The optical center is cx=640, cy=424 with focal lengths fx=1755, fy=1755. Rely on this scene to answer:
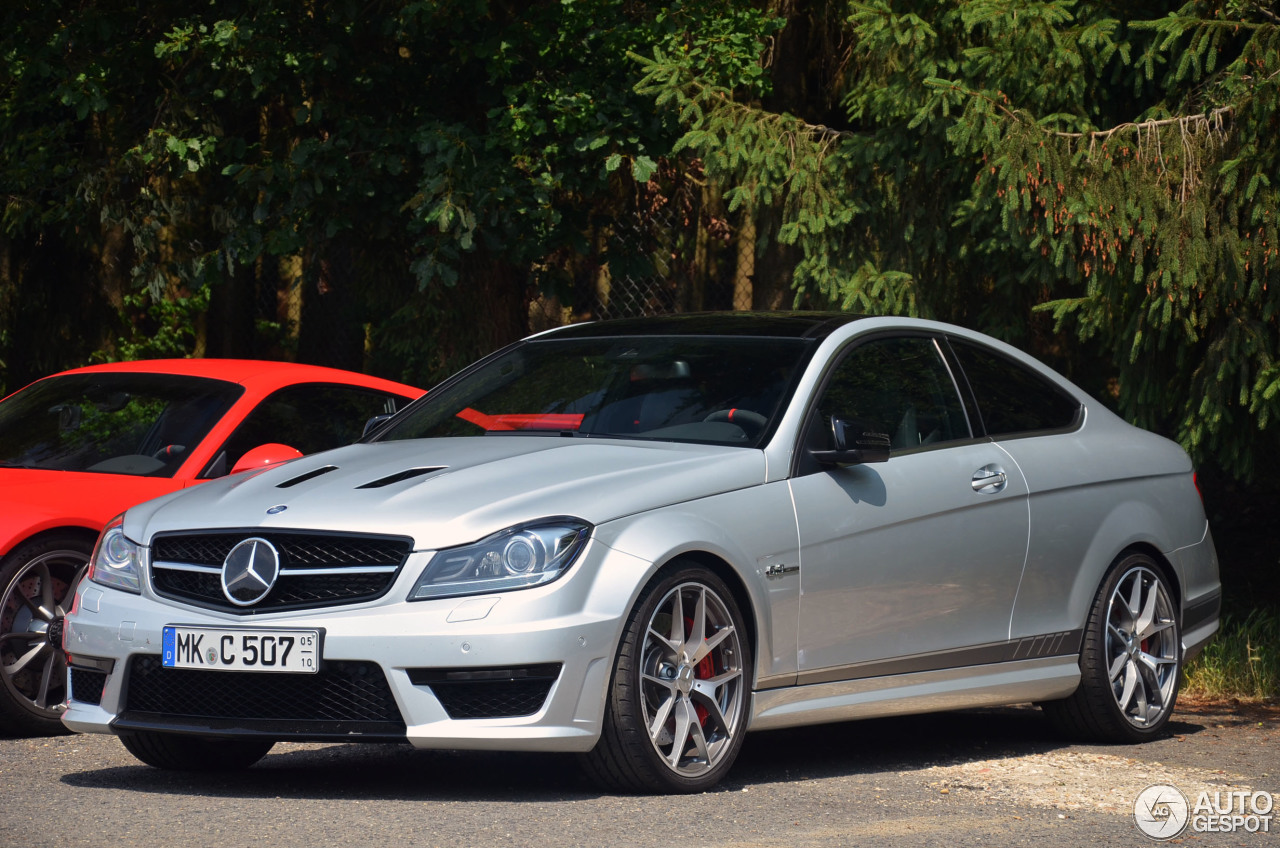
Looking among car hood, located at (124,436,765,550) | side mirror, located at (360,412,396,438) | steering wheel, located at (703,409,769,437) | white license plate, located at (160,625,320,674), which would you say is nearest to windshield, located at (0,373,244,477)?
side mirror, located at (360,412,396,438)

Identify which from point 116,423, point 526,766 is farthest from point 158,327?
point 526,766

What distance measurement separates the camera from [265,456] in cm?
697

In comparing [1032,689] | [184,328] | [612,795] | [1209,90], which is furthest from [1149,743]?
[184,328]

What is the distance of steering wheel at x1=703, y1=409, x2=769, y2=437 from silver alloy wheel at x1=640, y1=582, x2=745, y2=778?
0.75 m

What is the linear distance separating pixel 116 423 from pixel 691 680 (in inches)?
139

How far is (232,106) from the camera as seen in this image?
1270 centimetres

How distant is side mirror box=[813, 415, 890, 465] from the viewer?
19.4 feet

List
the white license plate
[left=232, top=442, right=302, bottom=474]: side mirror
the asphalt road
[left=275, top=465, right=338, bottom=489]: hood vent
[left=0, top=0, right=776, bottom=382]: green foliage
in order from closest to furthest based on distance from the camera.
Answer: the asphalt road
the white license plate
[left=275, top=465, right=338, bottom=489]: hood vent
[left=232, top=442, right=302, bottom=474]: side mirror
[left=0, top=0, right=776, bottom=382]: green foliage

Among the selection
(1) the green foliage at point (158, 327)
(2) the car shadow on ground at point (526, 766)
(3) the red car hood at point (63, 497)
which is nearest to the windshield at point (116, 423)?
(3) the red car hood at point (63, 497)

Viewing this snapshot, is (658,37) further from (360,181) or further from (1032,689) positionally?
(1032,689)

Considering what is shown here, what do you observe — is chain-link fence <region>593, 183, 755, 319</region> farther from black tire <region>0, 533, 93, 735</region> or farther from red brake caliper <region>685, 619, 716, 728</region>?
red brake caliper <region>685, 619, 716, 728</region>

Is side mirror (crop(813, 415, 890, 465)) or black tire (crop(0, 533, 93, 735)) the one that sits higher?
side mirror (crop(813, 415, 890, 465))

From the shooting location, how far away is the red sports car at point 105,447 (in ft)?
22.8

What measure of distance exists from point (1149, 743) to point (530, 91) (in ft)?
19.3
